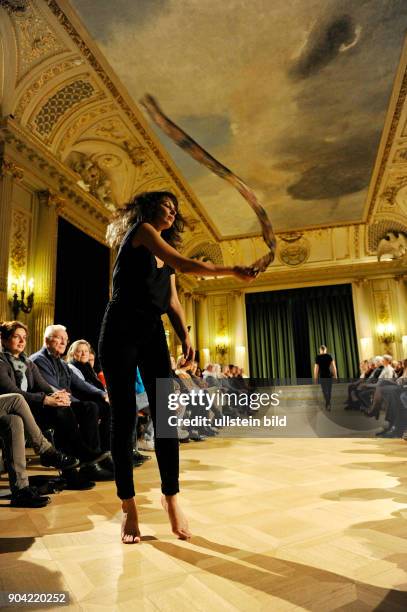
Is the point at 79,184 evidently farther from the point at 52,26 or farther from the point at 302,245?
the point at 302,245

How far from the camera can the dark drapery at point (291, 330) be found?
14.8 m

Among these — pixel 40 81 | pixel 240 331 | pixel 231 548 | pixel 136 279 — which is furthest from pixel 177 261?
pixel 240 331

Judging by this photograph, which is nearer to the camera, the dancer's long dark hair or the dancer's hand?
the dancer's long dark hair

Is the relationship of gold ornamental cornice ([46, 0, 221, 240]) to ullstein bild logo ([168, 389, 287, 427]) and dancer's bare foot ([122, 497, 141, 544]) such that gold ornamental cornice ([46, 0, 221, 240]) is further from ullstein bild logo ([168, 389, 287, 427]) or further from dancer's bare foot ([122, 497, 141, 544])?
dancer's bare foot ([122, 497, 141, 544])

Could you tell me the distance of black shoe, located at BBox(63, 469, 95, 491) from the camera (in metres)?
2.38

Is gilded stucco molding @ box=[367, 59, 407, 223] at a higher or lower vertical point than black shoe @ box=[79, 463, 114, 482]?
higher

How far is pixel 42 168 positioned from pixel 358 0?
5.30 metres

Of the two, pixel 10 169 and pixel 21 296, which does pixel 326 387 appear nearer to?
pixel 21 296

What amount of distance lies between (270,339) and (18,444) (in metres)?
13.6

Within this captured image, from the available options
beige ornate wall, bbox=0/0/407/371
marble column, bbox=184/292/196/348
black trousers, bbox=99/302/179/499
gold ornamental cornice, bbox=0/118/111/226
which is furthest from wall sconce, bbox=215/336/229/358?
black trousers, bbox=99/302/179/499

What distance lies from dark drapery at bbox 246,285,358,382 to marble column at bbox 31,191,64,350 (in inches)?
374

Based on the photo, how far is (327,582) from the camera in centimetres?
107

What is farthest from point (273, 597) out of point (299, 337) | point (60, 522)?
point (299, 337)

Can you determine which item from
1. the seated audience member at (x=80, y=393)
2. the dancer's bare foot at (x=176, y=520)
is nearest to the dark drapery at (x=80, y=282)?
the seated audience member at (x=80, y=393)
